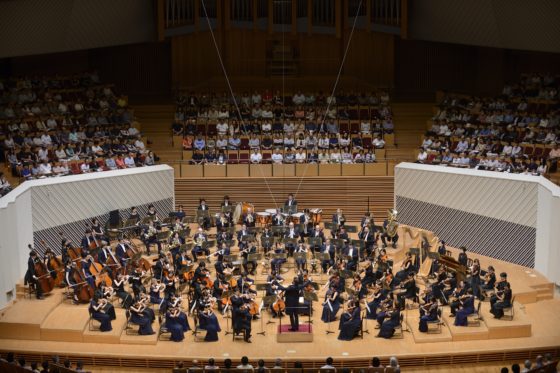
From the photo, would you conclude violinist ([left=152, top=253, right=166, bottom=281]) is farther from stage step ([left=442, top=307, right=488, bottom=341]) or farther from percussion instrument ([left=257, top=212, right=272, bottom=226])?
stage step ([left=442, top=307, right=488, bottom=341])

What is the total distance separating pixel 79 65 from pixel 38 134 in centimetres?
697

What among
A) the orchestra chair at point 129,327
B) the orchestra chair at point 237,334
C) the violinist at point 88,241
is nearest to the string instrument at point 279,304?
the orchestra chair at point 237,334

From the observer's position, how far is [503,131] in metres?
25.4

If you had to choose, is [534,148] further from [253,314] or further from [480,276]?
[253,314]

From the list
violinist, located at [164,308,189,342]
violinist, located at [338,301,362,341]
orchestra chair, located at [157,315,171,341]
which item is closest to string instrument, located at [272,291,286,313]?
violinist, located at [338,301,362,341]

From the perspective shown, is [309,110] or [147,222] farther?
[309,110]

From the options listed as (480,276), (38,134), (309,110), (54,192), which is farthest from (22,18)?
(480,276)

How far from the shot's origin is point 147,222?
23.0 metres

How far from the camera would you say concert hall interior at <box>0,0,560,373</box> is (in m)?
17.9

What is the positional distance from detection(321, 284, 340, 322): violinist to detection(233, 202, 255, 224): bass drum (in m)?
6.18

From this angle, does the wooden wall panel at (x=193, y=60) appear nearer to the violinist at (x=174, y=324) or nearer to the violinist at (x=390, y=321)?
the violinist at (x=174, y=324)

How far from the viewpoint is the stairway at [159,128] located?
92.0 ft

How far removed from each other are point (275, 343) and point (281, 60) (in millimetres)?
15756

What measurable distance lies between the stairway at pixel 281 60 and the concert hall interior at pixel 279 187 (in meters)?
0.07
